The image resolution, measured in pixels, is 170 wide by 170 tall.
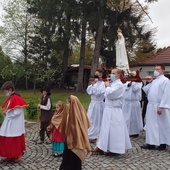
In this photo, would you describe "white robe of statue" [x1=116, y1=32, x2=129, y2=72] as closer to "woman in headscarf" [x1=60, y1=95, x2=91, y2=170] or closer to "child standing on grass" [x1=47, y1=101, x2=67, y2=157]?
"child standing on grass" [x1=47, y1=101, x2=67, y2=157]

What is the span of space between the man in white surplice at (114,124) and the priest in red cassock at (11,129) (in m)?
1.81

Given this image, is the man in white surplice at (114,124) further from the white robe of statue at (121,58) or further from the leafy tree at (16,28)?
the leafy tree at (16,28)

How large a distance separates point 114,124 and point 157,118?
1.37 m

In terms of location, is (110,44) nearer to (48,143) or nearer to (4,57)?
(4,57)

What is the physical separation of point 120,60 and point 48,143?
3075 mm

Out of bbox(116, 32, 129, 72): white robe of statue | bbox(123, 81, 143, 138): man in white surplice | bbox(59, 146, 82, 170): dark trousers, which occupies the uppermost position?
bbox(116, 32, 129, 72): white robe of statue

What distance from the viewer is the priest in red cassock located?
6.05 meters

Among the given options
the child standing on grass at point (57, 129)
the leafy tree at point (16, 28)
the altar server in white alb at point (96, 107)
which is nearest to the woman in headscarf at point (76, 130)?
the child standing on grass at point (57, 129)

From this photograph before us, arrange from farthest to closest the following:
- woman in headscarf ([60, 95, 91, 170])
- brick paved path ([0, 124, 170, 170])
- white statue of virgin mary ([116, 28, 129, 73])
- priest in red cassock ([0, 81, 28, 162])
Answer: white statue of virgin mary ([116, 28, 129, 73]), priest in red cassock ([0, 81, 28, 162]), brick paved path ([0, 124, 170, 170]), woman in headscarf ([60, 95, 91, 170])

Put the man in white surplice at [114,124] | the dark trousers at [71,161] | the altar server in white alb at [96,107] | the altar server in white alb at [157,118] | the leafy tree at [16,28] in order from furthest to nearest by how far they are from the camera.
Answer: the leafy tree at [16,28]
the altar server in white alb at [96,107]
the altar server in white alb at [157,118]
the man in white surplice at [114,124]
the dark trousers at [71,161]

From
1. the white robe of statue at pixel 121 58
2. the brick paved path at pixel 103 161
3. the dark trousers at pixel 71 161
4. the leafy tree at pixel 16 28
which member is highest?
the leafy tree at pixel 16 28

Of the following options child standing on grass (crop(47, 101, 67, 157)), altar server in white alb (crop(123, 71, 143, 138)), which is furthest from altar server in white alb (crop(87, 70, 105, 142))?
child standing on grass (crop(47, 101, 67, 157))

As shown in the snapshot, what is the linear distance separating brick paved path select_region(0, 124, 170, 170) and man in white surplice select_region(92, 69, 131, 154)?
9.3 inches

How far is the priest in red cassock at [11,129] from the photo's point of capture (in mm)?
6047
